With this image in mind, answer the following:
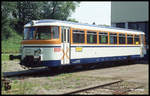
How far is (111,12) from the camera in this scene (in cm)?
3238

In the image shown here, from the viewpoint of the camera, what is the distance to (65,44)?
14836 millimetres

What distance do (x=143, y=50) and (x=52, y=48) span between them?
1244cm

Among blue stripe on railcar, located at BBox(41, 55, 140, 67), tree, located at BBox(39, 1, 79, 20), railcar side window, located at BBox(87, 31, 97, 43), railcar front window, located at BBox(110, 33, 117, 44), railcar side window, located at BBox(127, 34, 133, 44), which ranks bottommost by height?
blue stripe on railcar, located at BBox(41, 55, 140, 67)

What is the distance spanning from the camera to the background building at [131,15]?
30.3m

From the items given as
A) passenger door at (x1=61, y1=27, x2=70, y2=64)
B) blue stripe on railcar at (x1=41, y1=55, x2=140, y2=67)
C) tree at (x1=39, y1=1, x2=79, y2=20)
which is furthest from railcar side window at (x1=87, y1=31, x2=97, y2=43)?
tree at (x1=39, y1=1, x2=79, y2=20)

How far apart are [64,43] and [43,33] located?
1.22 m

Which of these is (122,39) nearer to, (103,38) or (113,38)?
(113,38)

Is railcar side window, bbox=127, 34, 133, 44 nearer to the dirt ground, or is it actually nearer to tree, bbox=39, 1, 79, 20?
tree, bbox=39, 1, 79, 20

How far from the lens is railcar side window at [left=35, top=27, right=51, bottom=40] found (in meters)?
14.3

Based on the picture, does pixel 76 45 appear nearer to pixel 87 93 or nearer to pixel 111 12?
pixel 87 93

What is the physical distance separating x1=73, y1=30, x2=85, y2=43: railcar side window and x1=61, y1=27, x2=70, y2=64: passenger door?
0.58 m

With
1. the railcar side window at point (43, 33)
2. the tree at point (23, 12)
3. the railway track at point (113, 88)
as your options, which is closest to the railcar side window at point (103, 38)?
the railcar side window at point (43, 33)

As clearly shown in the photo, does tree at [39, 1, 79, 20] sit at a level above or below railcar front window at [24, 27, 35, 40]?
above

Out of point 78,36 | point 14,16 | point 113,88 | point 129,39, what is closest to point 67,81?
point 113,88
